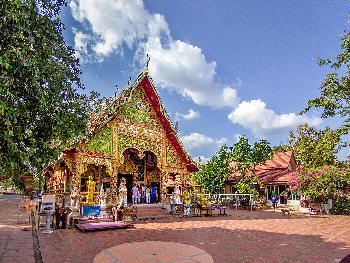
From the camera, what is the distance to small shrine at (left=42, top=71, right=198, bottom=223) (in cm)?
1434

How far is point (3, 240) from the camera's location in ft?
27.6

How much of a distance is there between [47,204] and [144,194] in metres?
8.92

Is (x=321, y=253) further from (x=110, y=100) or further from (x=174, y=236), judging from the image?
(x=110, y=100)

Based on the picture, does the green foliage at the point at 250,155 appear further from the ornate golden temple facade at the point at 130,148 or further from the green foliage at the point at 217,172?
the ornate golden temple facade at the point at 130,148

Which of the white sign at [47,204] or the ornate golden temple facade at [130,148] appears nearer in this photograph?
the white sign at [47,204]

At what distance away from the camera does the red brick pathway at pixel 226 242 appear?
7.12 meters

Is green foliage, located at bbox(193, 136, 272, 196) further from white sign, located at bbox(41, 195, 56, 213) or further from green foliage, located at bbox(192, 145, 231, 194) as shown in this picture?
white sign, located at bbox(41, 195, 56, 213)

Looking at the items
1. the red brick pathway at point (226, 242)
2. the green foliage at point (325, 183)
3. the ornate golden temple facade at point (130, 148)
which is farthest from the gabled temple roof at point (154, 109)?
the green foliage at point (325, 183)

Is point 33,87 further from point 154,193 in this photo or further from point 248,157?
point 248,157

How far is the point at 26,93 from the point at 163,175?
11999 millimetres

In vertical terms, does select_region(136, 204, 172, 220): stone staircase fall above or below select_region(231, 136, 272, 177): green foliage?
below

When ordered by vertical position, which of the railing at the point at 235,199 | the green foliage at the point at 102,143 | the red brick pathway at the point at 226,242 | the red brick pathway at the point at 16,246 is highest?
the green foliage at the point at 102,143

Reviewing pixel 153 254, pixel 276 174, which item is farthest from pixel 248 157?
pixel 153 254

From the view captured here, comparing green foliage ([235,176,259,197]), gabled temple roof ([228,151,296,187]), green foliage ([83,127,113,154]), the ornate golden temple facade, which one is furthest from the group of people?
gabled temple roof ([228,151,296,187])
